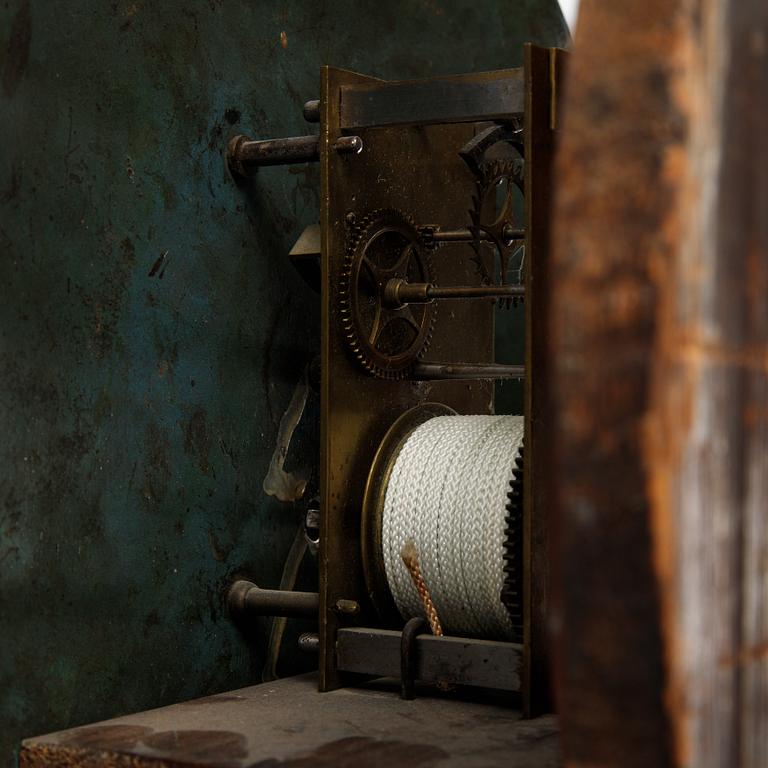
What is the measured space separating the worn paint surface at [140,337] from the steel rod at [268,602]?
1.5 inches

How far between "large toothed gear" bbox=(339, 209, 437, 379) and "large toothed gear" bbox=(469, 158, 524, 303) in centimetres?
13

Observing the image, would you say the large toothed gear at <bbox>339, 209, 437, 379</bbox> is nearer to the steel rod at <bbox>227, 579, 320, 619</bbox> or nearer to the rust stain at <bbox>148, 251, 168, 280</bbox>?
the rust stain at <bbox>148, 251, 168, 280</bbox>

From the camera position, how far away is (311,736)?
2.11m

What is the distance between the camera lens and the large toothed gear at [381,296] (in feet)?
8.31

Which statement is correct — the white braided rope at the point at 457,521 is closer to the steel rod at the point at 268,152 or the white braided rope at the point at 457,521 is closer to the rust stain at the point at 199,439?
the rust stain at the point at 199,439

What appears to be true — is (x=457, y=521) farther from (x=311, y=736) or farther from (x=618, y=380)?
(x=618, y=380)

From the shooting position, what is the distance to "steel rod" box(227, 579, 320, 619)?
2.53 metres

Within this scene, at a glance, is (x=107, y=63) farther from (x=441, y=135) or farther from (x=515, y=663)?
(x=515, y=663)

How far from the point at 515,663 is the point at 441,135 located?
3.58ft

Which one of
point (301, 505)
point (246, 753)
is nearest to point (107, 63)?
point (301, 505)

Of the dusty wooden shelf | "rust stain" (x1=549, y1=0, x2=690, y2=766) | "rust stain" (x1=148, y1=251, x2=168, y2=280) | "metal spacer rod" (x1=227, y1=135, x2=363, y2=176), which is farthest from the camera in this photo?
"metal spacer rod" (x1=227, y1=135, x2=363, y2=176)

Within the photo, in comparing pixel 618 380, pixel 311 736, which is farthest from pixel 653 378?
pixel 311 736

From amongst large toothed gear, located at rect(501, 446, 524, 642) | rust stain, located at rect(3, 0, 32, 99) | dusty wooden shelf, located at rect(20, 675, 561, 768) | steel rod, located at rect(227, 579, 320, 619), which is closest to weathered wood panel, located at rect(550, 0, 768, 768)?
dusty wooden shelf, located at rect(20, 675, 561, 768)

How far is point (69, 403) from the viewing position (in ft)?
7.52
